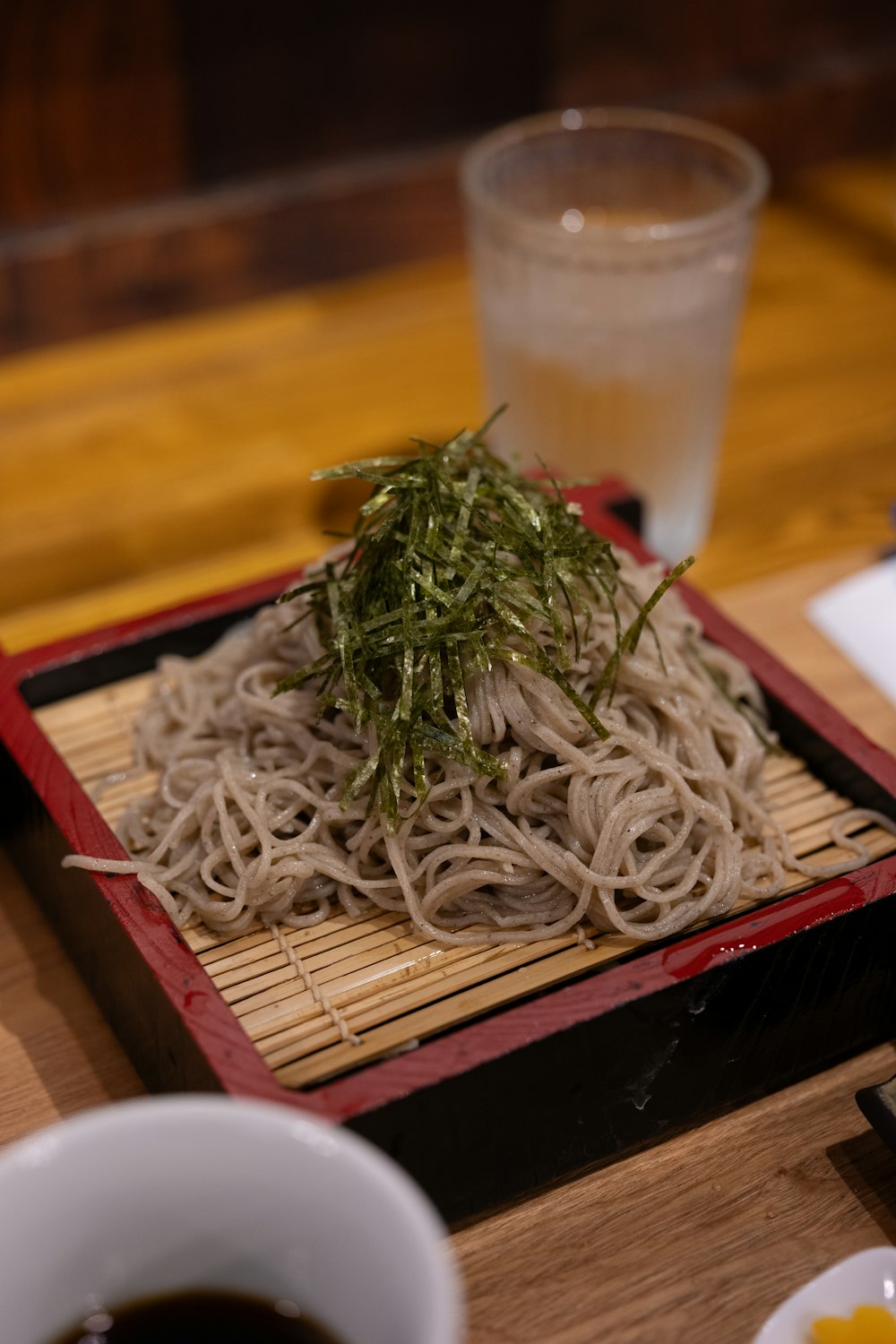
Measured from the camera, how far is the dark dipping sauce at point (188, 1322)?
0.93 meters

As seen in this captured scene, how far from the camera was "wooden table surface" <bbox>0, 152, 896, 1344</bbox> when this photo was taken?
1198 millimetres

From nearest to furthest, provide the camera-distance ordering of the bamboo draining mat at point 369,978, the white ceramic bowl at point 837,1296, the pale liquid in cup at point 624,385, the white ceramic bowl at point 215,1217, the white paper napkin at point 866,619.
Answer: the white ceramic bowl at point 215,1217 < the white ceramic bowl at point 837,1296 < the bamboo draining mat at point 369,978 < the white paper napkin at point 866,619 < the pale liquid in cup at point 624,385

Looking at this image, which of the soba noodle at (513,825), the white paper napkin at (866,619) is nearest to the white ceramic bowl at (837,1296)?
the soba noodle at (513,825)

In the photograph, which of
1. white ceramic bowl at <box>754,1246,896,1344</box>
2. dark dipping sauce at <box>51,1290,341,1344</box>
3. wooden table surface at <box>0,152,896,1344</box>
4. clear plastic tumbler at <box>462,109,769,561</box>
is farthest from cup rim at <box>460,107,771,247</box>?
dark dipping sauce at <box>51,1290,341,1344</box>

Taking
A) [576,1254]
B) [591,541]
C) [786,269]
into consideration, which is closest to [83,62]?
[786,269]

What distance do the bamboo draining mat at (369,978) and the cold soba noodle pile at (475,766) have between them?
20 mm

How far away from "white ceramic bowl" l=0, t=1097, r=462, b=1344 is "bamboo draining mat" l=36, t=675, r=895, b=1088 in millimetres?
253

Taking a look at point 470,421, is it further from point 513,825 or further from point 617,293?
point 513,825

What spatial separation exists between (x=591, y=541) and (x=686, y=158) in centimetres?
102

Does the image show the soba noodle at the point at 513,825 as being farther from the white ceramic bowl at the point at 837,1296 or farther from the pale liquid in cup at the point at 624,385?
the pale liquid in cup at the point at 624,385

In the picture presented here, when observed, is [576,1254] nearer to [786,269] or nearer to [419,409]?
[419,409]

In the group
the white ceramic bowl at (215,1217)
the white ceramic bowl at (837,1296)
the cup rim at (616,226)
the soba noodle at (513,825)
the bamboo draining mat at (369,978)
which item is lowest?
the white ceramic bowl at (837,1296)

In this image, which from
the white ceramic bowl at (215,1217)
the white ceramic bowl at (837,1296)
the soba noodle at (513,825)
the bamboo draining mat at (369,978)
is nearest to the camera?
the white ceramic bowl at (215,1217)

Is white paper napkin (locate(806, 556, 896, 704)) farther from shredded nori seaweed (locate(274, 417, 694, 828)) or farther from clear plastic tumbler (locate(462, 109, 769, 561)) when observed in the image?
shredded nori seaweed (locate(274, 417, 694, 828))
